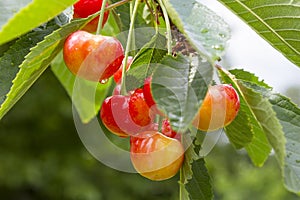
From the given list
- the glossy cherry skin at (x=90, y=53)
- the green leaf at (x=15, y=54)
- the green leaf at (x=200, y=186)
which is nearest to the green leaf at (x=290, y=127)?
the green leaf at (x=200, y=186)

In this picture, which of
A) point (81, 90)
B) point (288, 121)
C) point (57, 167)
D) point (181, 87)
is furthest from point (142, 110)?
point (57, 167)

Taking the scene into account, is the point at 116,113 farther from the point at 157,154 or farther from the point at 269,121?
the point at 269,121

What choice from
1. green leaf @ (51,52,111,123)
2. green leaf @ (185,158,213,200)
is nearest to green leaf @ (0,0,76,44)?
green leaf @ (185,158,213,200)

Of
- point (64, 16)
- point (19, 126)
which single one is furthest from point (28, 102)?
point (64, 16)

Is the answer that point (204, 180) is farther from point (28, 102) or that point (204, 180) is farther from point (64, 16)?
point (28, 102)

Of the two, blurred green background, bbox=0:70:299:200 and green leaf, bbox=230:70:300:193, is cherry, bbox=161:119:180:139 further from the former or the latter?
blurred green background, bbox=0:70:299:200

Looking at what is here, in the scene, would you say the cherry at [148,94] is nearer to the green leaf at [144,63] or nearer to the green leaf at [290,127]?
the green leaf at [144,63]
